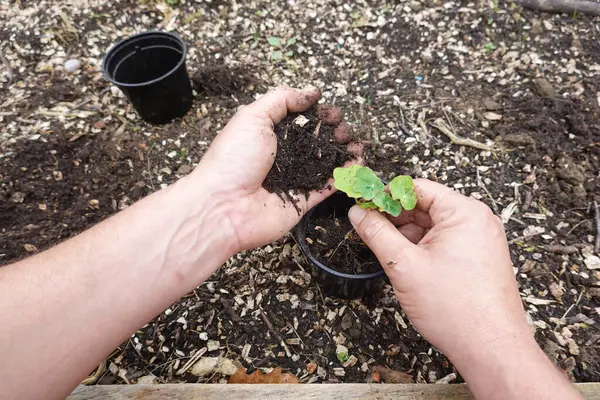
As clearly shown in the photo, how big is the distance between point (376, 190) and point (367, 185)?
4cm

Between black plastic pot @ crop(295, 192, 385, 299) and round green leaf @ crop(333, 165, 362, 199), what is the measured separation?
0.34 meters

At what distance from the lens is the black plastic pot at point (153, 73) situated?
2711mm

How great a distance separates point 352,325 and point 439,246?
768mm

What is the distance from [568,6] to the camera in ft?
10.6

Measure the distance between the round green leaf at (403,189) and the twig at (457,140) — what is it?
117 cm

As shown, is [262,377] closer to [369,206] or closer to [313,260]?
[313,260]

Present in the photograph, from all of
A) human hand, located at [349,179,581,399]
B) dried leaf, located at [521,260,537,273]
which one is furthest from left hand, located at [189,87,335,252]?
dried leaf, located at [521,260,537,273]

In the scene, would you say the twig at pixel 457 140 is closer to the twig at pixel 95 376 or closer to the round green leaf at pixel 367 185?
the round green leaf at pixel 367 185

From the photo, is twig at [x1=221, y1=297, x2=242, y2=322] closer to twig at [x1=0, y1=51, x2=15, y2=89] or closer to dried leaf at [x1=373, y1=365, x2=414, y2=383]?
dried leaf at [x1=373, y1=365, x2=414, y2=383]

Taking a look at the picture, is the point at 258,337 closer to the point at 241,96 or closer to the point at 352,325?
the point at 352,325

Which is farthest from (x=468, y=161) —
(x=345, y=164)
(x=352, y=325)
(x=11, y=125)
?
(x=11, y=125)

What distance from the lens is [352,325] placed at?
Answer: 2137 mm

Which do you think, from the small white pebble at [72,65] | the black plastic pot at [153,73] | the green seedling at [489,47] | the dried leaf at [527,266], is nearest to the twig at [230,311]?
the black plastic pot at [153,73]

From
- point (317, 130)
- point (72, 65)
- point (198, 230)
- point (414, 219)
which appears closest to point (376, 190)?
point (414, 219)
